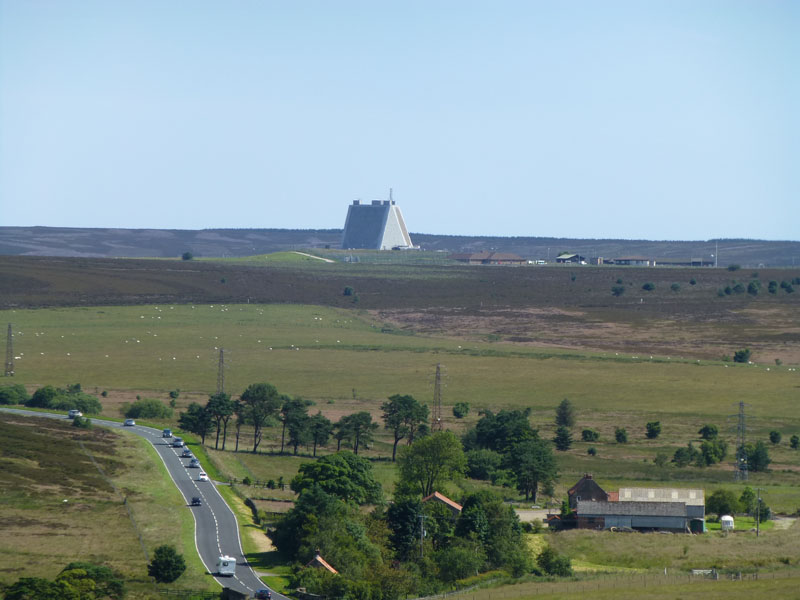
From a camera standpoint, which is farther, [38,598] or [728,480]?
[728,480]

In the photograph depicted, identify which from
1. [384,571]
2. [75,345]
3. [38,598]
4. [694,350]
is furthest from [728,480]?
[75,345]

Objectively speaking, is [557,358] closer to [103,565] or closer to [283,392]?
[283,392]

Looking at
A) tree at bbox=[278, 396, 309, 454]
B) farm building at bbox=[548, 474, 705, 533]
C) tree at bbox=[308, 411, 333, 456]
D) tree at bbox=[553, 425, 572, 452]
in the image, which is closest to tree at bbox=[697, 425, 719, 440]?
tree at bbox=[553, 425, 572, 452]

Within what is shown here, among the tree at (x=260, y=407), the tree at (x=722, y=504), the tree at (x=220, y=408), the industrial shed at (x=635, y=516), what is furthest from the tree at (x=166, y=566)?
the tree at (x=260, y=407)

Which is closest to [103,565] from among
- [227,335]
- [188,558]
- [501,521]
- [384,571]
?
[188,558]

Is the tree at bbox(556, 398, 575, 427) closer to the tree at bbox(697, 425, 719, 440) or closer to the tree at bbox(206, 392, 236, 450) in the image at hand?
the tree at bbox(697, 425, 719, 440)

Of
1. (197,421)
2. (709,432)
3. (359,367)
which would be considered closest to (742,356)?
(359,367)

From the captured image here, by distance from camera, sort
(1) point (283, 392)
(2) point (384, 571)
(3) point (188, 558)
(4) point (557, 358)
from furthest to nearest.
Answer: (4) point (557, 358)
(1) point (283, 392)
(3) point (188, 558)
(2) point (384, 571)

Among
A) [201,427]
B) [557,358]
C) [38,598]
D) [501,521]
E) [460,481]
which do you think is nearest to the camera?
[38,598]
